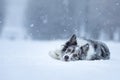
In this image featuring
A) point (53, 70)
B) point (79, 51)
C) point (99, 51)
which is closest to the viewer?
point (53, 70)

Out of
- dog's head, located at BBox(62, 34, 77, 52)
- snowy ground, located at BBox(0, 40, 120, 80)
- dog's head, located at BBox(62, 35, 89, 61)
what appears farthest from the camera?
dog's head, located at BBox(62, 34, 77, 52)

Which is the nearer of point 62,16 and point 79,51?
point 79,51

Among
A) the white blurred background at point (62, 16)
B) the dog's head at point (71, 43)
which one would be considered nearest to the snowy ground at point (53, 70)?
the dog's head at point (71, 43)

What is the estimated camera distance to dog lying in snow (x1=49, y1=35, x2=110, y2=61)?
8.45 feet

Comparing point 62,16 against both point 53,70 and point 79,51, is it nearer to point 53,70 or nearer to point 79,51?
point 79,51

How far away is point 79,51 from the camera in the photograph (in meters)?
2.60

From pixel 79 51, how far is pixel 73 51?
0.06 meters

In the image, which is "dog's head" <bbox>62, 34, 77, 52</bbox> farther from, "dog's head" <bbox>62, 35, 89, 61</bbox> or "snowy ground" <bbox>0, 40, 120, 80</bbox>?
"snowy ground" <bbox>0, 40, 120, 80</bbox>

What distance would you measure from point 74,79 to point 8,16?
9.88ft

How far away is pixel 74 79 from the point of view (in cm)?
173

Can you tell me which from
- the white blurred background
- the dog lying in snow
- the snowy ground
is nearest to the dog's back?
the dog lying in snow

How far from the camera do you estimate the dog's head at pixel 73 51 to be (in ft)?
8.38

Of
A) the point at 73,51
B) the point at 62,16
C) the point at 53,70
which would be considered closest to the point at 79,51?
the point at 73,51

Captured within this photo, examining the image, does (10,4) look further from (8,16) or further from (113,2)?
(113,2)
